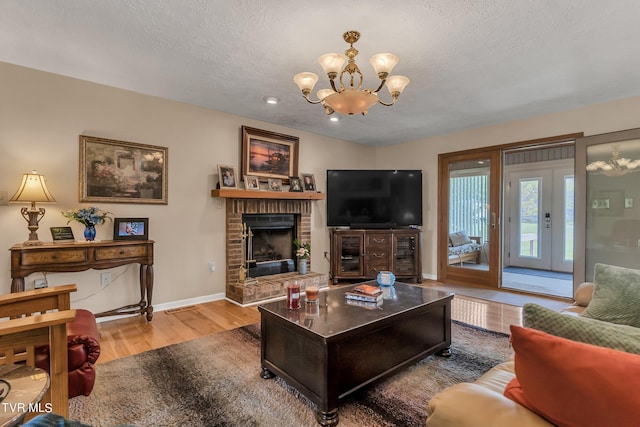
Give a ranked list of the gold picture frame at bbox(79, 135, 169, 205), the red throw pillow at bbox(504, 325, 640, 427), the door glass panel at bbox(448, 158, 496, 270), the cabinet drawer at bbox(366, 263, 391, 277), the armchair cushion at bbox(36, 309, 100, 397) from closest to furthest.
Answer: the red throw pillow at bbox(504, 325, 640, 427)
the armchair cushion at bbox(36, 309, 100, 397)
the gold picture frame at bbox(79, 135, 169, 205)
the door glass panel at bbox(448, 158, 496, 270)
the cabinet drawer at bbox(366, 263, 391, 277)

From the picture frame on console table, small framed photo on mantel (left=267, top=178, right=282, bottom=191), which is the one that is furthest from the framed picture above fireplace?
the picture frame on console table

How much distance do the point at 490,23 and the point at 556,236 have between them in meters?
5.52

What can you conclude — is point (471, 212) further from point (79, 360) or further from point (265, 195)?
point (79, 360)

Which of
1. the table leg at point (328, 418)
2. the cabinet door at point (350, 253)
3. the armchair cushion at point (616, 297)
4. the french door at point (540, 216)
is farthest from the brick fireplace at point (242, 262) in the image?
the french door at point (540, 216)

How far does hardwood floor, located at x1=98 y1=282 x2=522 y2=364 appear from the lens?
2.65 meters

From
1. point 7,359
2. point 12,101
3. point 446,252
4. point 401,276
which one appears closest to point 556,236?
point 446,252

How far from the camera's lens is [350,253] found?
196 inches

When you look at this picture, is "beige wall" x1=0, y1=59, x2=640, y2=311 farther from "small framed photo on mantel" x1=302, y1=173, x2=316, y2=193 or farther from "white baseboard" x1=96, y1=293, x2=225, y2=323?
"small framed photo on mantel" x1=302, y1=173, x2=316, y2=193

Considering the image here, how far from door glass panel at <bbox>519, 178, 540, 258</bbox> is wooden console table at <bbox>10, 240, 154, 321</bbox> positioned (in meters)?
6.74

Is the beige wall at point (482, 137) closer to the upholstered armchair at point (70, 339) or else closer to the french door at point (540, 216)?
the french door at point (540, 216)

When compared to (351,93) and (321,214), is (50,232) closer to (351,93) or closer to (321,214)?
(351,93)

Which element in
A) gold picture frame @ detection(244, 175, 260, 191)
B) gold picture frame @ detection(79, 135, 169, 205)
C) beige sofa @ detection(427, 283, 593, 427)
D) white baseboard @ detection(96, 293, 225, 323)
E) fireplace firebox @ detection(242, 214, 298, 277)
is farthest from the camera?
fireplace firebox @ detection(242, 214, 298, 277)

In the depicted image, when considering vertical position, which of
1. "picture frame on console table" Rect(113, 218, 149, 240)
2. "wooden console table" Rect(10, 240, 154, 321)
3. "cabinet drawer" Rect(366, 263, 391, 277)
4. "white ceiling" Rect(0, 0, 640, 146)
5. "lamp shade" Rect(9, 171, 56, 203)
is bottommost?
"cabinet drawer" Rect(366, 263, 391, 277)

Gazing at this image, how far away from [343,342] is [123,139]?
3.03 m
